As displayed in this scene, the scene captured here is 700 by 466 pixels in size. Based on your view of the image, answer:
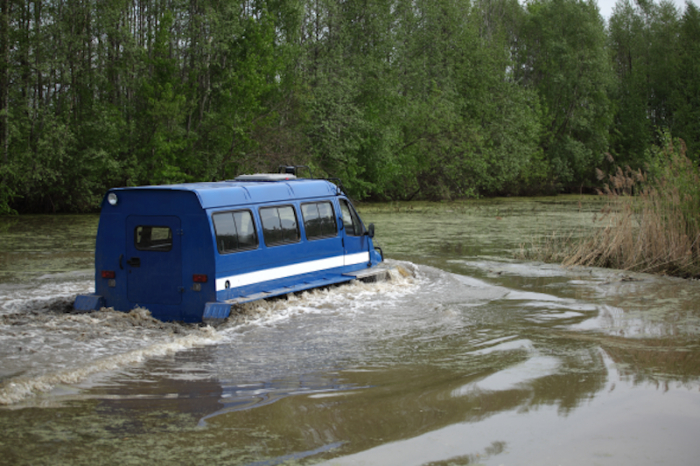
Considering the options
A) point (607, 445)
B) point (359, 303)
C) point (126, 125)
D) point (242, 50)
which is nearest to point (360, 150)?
point (242, 50)

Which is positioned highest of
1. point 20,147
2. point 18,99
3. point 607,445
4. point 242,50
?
point 242,50

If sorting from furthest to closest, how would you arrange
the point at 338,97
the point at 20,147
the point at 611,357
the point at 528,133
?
the point at 528,133 → the point at 338,97 → the point at 20,147 → the point at 611,357

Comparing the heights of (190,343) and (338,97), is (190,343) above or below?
below

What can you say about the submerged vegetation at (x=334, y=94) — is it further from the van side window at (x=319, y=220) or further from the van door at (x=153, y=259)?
the van door at (x=153, y=259)

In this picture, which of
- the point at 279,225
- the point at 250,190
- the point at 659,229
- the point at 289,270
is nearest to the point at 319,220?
the point at 279,225

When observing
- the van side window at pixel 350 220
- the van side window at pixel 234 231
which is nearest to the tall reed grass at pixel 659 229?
the van side window at pixel 350 220

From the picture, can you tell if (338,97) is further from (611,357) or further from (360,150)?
(611,357)

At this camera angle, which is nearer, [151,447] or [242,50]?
[151,447]

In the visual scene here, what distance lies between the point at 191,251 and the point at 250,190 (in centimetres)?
172

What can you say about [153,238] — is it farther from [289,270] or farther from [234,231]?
[289,270]

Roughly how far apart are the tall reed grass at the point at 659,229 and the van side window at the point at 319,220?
695cm

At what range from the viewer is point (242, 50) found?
36625 millimetres

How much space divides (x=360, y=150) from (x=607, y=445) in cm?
3702

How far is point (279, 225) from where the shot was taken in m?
11.3
